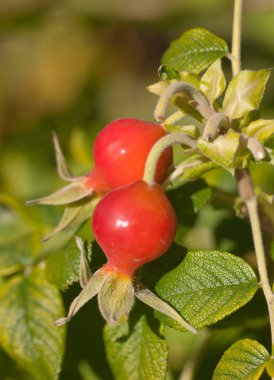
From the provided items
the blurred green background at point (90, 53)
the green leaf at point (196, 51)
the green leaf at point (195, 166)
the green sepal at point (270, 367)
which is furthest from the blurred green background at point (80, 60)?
the green sepal at point (270, 367)

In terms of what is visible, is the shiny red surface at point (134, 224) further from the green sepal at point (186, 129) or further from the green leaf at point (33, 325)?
the green leaf at point (33, 325)

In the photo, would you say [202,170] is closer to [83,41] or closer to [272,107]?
[272,107]

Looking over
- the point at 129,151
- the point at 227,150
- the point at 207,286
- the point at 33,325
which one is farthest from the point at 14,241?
the point at 227,150

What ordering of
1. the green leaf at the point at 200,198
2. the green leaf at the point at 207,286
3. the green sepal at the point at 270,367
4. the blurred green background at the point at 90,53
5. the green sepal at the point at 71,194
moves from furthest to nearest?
1. the blurred green background at the point at 90,53
2. the green leaf at the point at 200,198
3. the green sepal at the point at 71,194
4. the green leaf at the point at 207,286
5. the green sepal at the point at 270,367

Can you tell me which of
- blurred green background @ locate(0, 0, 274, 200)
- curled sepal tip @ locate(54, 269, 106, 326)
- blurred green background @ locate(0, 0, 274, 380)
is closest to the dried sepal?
curled sepal tip @ locate(54, 269, 106, 326)

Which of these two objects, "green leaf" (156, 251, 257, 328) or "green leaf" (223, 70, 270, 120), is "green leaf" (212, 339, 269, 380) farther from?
"green leaf" (223, 70, 270, 120)

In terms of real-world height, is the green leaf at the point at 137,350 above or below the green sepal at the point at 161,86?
below

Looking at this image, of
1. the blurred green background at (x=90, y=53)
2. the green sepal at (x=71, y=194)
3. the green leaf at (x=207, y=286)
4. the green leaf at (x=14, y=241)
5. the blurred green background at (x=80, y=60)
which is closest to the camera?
the green leaf at (x=207, y=286)
